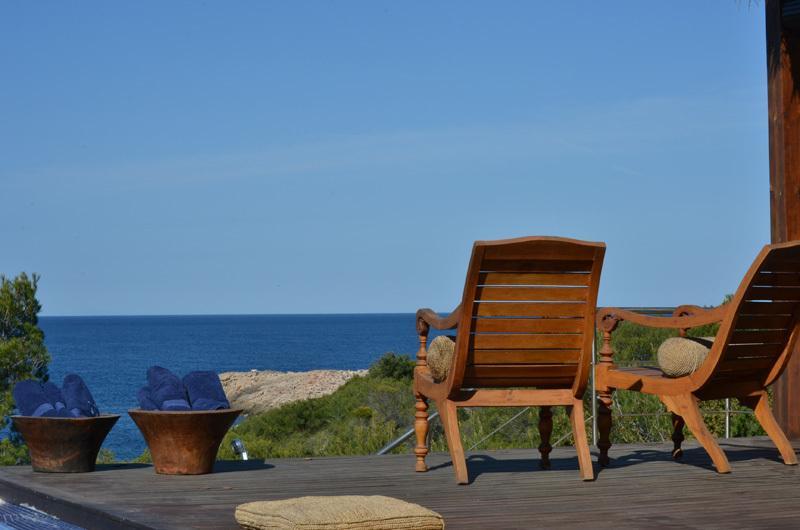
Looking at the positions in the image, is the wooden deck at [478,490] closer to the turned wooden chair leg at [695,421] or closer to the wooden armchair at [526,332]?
the turned wooden chair leg at [695,421]

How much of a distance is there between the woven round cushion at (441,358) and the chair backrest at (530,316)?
188 millimetres

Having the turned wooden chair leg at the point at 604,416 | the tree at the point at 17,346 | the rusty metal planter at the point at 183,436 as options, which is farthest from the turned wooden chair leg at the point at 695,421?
the tree at the point at 17,346

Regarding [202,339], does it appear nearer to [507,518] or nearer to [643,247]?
[643,247]

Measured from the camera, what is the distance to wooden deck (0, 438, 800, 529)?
11.3 ft

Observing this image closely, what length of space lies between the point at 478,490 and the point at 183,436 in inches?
48.6

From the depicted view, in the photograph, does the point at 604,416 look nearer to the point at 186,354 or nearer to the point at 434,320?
the point at 434,320

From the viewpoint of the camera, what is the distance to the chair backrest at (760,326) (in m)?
4.32

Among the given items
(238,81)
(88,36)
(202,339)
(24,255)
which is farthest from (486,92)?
(202,339)

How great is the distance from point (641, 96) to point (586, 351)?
29.2 meters

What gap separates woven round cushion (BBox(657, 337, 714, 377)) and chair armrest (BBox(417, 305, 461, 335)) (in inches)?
35.1

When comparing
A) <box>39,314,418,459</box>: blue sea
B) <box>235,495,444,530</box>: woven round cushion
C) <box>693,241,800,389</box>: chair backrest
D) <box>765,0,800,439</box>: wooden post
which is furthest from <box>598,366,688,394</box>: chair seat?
<box>39,314,418,459</box>: blue sea

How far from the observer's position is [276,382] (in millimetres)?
45906

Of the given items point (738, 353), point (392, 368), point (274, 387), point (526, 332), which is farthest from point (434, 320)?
point (274, 387)

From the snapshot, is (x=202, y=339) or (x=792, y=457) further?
(x=202, y=339)
